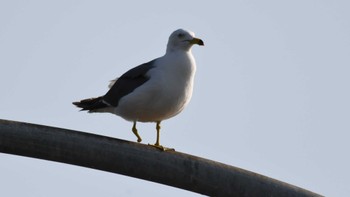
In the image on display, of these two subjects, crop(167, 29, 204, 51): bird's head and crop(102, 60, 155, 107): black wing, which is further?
crop(167, 29, 204, 51): bird's head


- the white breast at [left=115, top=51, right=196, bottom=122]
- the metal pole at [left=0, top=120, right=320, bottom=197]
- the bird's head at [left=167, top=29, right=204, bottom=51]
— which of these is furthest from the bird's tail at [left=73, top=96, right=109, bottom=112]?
the metal pole at [left=0, top=120, right=320, bottom=197]

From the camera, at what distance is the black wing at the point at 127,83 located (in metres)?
9.16

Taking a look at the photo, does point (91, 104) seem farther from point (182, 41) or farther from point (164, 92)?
point (164, 92)

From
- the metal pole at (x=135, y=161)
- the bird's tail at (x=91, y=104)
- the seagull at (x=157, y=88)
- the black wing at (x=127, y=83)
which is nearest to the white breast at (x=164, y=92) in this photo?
the seagull at (x=157, y=88)

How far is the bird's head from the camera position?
930 centimetres

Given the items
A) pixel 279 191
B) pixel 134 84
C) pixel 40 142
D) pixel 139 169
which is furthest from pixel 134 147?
pixel 134 84

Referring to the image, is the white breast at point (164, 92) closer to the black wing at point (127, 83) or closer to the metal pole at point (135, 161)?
the black wing at point (127, 83)

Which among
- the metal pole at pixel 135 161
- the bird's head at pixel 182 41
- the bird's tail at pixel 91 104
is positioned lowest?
the bird's tail at pixel 91 104

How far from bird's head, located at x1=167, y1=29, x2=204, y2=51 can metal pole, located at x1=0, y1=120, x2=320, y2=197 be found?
348 centimetres

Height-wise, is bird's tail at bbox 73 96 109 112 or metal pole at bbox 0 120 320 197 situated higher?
metal pole at bbox 0 120 320 197

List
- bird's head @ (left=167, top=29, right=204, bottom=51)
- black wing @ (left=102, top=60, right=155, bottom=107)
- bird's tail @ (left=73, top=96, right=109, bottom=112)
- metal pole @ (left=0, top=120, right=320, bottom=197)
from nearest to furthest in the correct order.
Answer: metal pole @ (left=0, top=120, right=320, bottom=197)
black wing @ (left=102, top=60, right=155, bottom=107)
bird's head @ (left=167, top=29, right=204, bottom=51)
bird's tail @ (left=73, top=96, right=109, bottom=112)

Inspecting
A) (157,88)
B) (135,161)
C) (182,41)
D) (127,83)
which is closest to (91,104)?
(127,83)

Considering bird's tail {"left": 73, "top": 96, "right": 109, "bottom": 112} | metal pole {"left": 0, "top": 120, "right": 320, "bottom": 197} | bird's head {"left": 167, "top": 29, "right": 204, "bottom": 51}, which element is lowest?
bird's tail {"left": 73, "top": 96, "right": 109, "bottom": 112}

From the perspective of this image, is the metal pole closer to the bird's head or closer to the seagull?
the seagull
